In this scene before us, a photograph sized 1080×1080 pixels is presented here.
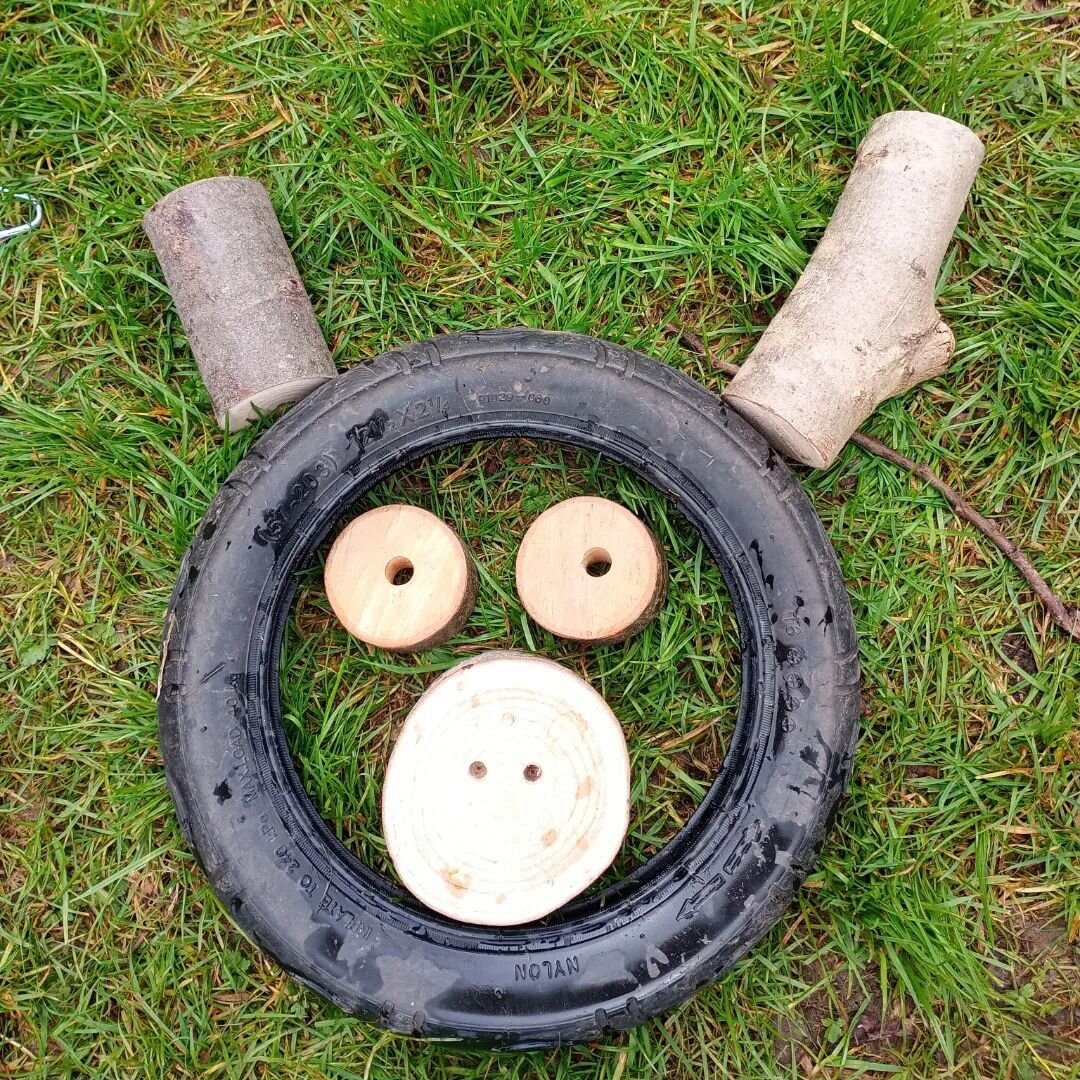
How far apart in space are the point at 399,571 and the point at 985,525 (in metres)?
1.67

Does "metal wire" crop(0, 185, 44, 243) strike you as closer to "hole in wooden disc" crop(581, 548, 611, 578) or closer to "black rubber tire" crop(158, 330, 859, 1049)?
"black rubber tire" crop(158, 330, 859, 1049)

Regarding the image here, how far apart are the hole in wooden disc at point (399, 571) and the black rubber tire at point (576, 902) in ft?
0.71

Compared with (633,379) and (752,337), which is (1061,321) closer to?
(752,337)

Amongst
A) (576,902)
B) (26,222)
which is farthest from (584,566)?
(26,222)

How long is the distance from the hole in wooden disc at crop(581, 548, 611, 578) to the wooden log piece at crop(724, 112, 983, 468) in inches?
21.4

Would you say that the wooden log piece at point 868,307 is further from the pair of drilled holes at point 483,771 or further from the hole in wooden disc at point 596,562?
the pair of drilled holes at point 483,771

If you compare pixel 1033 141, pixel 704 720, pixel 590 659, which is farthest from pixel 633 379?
pixel 1033 141

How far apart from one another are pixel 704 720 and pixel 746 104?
186 cm

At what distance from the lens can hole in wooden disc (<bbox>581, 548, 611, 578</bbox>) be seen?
2.26 m

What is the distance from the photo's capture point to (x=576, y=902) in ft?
7.52

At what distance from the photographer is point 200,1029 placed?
2434mm

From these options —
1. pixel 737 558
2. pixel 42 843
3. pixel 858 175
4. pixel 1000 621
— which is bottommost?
pixel 42 843

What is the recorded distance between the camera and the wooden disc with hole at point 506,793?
6.88ft

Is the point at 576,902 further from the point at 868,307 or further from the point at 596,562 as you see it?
the point at 868,307
